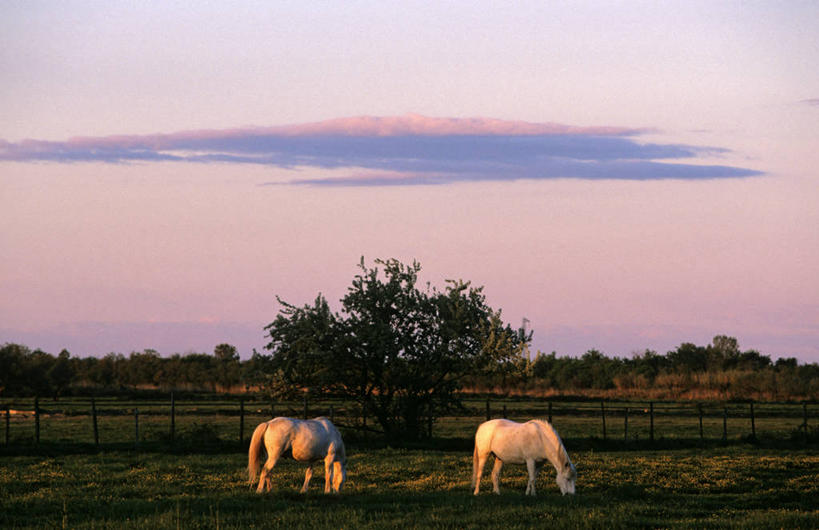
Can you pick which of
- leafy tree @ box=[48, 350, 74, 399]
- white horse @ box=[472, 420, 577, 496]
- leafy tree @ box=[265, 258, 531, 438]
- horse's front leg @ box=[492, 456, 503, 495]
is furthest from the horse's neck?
leafy tree @ box=[48, 350, 74, 399]

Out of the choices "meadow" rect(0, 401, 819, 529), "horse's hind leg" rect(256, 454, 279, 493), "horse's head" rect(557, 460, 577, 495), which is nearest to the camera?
"meadow" rect(0, 401, 819, 529)

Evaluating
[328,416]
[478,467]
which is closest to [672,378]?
[328,416]

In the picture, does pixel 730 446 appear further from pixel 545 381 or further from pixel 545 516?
pixel 545 381

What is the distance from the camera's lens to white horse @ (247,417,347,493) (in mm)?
20594

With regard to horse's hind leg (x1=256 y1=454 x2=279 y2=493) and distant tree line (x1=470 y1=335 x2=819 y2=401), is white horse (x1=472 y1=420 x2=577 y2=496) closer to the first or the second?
horse's hind leg (x1=256 y1=454 x2=279 y2=493)

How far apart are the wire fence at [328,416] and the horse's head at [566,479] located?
17076 mm

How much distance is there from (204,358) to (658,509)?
4819 inches

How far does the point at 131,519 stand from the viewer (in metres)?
17.0

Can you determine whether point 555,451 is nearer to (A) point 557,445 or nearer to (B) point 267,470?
(A) point 557,445

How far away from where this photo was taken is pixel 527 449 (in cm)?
2136

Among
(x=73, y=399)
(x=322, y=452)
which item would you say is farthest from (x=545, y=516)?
(x=73, y=399)

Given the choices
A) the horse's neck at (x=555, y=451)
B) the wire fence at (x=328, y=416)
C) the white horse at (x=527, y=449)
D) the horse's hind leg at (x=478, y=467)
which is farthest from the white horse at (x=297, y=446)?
the wire fence at (x=328, y=416)

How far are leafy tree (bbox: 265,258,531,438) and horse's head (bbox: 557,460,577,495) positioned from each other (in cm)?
1633

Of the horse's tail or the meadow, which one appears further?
the horse's tail
